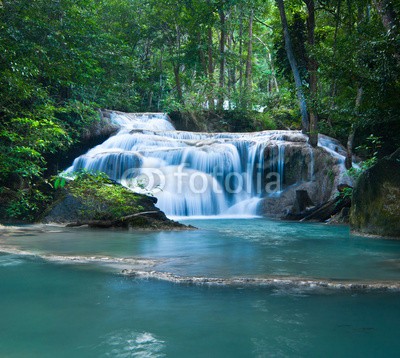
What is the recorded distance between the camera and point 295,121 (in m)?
25.7

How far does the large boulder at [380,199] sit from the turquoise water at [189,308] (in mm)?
3116

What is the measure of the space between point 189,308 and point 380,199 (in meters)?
6.81

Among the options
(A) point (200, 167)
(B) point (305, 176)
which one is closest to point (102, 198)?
(A) point (200, 167)

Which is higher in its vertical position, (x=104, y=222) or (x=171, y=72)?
(x=171, y=72)

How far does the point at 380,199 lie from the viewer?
8758 mm

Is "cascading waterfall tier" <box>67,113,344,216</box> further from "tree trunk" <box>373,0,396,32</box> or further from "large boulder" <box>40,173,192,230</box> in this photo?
"tree trunk" <box>373,0,396,32</box>

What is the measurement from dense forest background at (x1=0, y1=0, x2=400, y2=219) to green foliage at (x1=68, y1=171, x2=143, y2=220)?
0.99 m

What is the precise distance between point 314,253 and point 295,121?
20.6 metres

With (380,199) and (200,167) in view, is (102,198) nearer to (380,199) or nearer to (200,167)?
(380,199)

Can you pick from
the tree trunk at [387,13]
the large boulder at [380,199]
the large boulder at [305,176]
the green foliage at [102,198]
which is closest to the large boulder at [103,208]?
the green foliage at [102,198]

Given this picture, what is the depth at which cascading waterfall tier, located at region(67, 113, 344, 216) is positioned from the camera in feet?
54.2

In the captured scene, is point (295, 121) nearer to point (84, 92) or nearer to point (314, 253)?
point (84, 92)

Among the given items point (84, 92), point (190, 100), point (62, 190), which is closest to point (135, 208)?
point (62, 190)

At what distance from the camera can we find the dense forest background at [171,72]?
8859 mm
